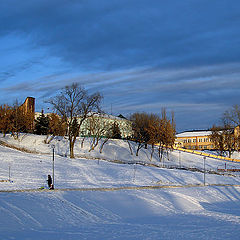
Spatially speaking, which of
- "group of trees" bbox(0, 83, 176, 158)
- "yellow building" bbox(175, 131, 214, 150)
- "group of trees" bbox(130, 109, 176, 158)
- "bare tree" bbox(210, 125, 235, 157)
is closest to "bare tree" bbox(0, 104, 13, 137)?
"group of trees" bbox(0, 83, 176, 158)

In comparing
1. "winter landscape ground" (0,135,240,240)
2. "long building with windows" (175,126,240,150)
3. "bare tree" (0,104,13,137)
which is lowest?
"winter landscape ground" (0,135,240,240)

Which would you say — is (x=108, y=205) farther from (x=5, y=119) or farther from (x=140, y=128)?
(x=140, y=128)

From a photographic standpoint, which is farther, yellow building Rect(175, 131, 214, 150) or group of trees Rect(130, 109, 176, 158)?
yellow building Rect(175, 131, 214, 150)

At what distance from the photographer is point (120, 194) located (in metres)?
26.9

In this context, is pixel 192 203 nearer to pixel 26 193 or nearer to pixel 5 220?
pixel 26 193

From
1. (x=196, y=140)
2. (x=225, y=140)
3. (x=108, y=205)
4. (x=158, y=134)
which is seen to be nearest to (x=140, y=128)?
(x=158, y=134)

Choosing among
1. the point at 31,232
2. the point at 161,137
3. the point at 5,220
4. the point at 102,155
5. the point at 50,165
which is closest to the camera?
the point at 31,232

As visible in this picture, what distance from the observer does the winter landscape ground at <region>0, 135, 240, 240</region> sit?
1595 centimetres

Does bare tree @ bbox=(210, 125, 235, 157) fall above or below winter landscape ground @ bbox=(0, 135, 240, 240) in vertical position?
above

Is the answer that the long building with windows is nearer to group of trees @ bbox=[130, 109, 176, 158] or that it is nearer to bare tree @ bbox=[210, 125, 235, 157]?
bare tree @ bbox=[210, 125, 235, 157]

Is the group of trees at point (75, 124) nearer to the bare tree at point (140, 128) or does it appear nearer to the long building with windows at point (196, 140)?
the bare tree at point (140, 128)

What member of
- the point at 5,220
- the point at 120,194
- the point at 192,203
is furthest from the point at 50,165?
the point at 5,220

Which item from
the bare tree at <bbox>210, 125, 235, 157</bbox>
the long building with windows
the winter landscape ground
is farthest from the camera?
the long building with windows

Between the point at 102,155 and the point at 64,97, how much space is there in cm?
1302
